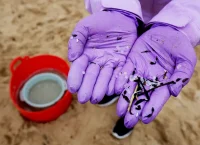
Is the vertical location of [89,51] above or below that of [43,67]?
above

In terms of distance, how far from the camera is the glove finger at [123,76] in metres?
0.75

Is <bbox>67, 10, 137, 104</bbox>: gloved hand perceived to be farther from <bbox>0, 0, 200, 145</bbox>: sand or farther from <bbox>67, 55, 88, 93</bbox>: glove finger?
<bbox>0, 0, 200, 145</bbox>: sand

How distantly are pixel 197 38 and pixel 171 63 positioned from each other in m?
0.13

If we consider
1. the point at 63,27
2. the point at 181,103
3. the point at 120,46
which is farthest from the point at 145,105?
the point at 63,27

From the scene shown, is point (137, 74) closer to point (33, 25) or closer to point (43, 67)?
point (43, 67)

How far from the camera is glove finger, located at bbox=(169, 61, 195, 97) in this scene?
0.72 m

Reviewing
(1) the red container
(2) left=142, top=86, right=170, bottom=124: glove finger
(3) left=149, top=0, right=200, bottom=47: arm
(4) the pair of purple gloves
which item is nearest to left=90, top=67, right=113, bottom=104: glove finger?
(4) the pair of purple gloves

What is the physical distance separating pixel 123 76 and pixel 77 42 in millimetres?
177

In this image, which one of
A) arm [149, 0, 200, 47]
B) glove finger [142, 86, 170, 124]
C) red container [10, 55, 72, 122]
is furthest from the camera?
red container [10, 55, 72, 122]

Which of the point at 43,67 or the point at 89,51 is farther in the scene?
the point at 43,67

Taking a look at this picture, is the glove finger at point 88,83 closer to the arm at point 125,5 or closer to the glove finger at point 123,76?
the glove finger at point 123,76

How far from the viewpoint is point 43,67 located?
4.33 ft

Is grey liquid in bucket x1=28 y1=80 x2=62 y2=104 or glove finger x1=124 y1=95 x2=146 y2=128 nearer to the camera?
glove finger x1=124 y1=95 x2=146 y2=128

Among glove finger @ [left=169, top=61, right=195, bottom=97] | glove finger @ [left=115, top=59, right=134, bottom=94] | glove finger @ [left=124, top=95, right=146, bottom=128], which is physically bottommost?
glove finger @ [left=124, top=95, right=146, bottom=128]
